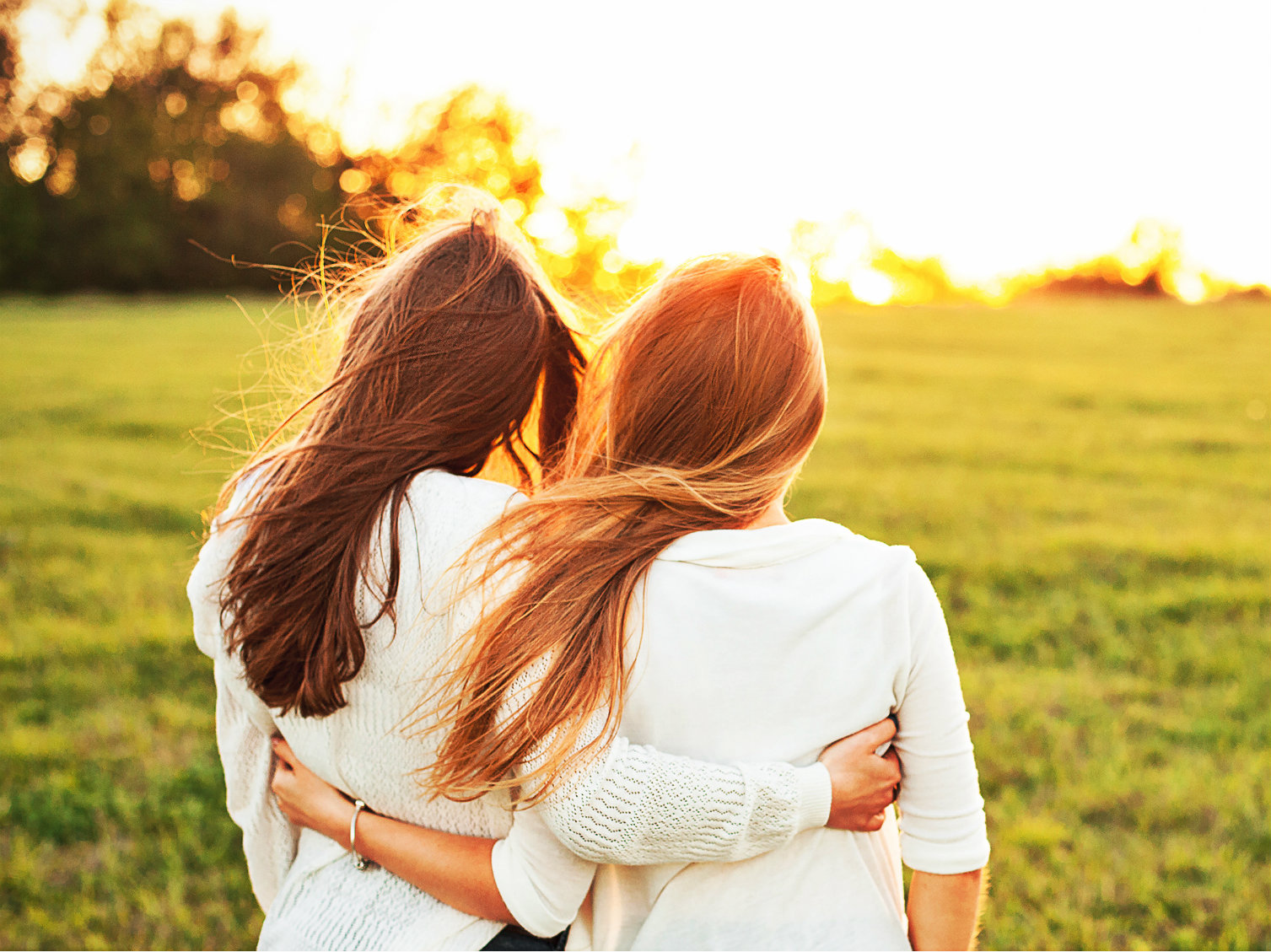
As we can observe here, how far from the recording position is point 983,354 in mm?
15797

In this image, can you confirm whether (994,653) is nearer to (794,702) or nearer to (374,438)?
(794,702)

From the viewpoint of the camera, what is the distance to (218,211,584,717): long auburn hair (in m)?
1.44

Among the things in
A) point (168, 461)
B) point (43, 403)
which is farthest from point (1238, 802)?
point (43, 403)

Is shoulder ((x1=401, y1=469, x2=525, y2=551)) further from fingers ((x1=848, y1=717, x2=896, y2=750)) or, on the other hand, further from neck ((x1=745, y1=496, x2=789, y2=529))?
fingers ((x1=848, y1=717, x2=896, y2=750))

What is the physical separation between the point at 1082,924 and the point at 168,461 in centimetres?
785

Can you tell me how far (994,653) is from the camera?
4.61 meters

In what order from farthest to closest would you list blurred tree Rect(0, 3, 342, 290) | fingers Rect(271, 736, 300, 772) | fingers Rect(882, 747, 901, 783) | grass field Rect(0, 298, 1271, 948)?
blurred tree Rect(0, 3, 342, 290)
grass field Rect(0, 298, 1271, 948)
fingers Rect(271, 736, 300, 772)
fingers Rect(882, 747, 901, 783)

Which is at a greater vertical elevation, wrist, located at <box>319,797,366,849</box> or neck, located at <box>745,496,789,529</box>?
neck, located at <box>745,496,789,529</box>

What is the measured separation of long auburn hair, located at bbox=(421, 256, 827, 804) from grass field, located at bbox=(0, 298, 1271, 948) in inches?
74.6

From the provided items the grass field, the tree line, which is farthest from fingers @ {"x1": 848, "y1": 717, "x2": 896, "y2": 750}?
the tree line

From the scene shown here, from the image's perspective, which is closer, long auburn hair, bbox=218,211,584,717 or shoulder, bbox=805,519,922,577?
shoulder, bbox=805,519,922,577

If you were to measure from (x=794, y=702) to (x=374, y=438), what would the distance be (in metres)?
0.73

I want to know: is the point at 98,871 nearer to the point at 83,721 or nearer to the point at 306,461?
the point at 83,721

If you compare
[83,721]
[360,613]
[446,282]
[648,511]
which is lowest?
[83,721]
